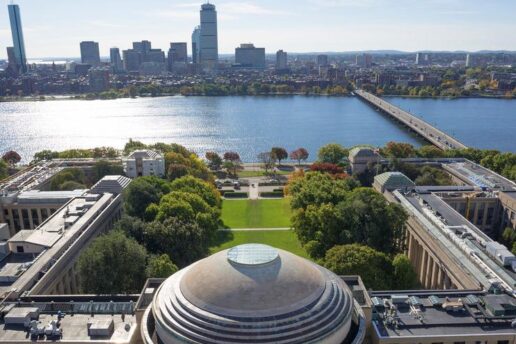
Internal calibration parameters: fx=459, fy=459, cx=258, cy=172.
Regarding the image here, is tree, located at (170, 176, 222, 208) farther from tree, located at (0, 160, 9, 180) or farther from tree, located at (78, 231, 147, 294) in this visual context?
tree, located at (0, 160, 9, 180)

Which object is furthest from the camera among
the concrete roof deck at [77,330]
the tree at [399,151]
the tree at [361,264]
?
the tree at [399,151]

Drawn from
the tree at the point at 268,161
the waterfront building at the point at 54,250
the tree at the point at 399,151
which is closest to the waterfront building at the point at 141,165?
the waterfront building at the point at 54,250

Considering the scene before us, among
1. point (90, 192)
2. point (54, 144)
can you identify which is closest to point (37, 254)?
point (90, 192)

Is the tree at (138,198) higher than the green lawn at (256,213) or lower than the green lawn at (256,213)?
higher

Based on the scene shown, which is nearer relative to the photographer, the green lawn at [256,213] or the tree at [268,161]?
the green lawn at [256,213]

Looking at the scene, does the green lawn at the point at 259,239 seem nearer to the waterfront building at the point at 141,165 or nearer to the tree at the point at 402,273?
the tree at the point at 402,273

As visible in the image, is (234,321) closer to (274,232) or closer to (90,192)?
(274,232)

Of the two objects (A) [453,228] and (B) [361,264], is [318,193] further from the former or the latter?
(B) [361,264]
